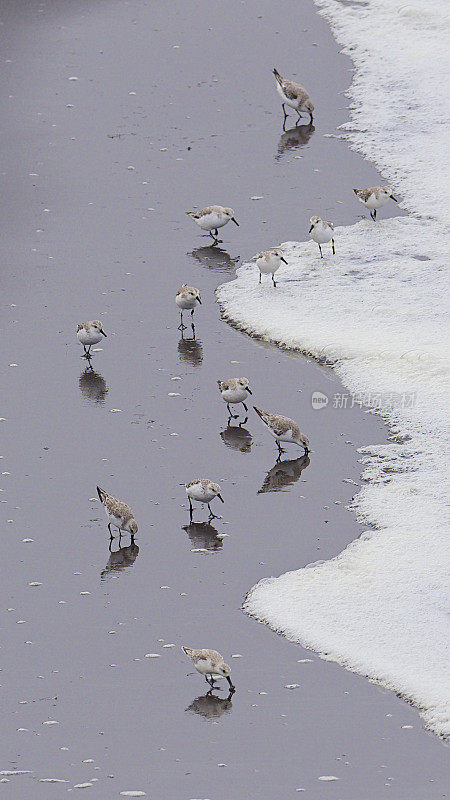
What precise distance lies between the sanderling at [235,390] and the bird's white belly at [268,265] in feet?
10.5

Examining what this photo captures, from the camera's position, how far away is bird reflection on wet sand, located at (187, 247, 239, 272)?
18.3 m

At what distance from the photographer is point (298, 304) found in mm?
17281

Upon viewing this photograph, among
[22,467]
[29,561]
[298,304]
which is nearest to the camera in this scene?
[29,561]

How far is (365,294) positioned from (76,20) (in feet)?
46.5

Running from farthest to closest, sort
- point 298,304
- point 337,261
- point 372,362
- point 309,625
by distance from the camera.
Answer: point 337,261, point 298,304, point 372,362, point 309,625

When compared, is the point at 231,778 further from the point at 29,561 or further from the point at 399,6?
the point at 399,6

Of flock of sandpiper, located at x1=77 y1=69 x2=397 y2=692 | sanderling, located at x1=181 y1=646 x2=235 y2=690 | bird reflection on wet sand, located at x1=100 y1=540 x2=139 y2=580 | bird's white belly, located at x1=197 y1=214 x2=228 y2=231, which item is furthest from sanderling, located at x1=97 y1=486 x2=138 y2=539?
bird's white belly, located at x1=197 y1=214 x2=228 y2=231

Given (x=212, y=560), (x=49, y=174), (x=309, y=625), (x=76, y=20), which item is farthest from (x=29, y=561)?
(x=76, y=20)

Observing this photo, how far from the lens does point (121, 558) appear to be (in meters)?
12.2

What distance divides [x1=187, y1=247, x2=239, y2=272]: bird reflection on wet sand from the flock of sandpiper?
30cm

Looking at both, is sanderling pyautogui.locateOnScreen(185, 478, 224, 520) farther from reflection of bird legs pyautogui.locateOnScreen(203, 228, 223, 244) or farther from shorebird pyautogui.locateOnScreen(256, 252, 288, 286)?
reflection of bird legs pyautogui.locateOnScreen(203, 228, 223, 244)

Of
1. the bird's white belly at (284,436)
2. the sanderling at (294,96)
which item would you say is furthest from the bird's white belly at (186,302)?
the sanderling at (294,96)

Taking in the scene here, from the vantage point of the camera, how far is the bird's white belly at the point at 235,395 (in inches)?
571

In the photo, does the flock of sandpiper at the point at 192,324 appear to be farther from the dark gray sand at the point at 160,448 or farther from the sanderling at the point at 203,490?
the dark gray sand at the point at 160,448
